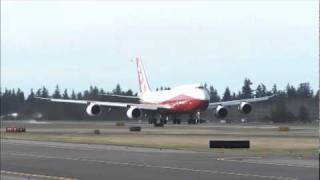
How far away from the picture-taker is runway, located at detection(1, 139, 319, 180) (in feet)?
69.9

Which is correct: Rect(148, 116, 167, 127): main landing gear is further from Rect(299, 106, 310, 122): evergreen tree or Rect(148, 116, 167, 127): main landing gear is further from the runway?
the runway

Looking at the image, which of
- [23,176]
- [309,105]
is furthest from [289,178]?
[309,105]

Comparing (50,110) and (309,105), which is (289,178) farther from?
(309,105)

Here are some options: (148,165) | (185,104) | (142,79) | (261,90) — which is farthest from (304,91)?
(148,165)

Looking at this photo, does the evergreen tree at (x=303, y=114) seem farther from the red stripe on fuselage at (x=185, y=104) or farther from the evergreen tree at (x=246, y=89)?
the red stripe on fuselage at (x=185, y=104)

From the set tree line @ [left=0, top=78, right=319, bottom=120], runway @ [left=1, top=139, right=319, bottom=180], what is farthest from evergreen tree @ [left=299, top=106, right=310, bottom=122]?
runway @ [left=1, top=139, right=319, bottom=180]

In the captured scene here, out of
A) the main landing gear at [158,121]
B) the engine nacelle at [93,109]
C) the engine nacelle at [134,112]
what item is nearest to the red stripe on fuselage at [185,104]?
the main landing gear at [158,121]

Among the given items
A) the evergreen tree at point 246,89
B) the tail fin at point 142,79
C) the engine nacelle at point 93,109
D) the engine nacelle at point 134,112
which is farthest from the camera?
the evergreen tree at point 246,89

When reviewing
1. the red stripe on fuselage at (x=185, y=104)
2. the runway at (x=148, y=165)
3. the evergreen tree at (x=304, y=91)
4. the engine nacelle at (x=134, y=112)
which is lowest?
the runway at (x=148, y=165)

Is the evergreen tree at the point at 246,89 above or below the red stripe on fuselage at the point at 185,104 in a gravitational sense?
above

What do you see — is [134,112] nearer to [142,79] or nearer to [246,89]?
[142,79]

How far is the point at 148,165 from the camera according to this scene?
25.1m

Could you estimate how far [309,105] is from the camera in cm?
11069

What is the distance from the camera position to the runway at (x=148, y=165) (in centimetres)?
2130
